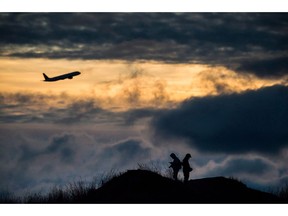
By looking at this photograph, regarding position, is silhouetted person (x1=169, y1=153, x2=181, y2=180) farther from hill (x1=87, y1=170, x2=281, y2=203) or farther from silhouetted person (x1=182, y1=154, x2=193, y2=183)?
hill (x1=87, y1=170, x2=281, y2=203)

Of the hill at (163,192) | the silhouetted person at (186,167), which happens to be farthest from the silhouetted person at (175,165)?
the hill at (163,192)

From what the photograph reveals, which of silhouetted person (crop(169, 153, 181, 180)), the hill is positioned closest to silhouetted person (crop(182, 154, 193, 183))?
silhouetted person (crop(169, 153, 181, 180))

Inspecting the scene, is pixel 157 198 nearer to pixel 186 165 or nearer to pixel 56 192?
pixel 186 165

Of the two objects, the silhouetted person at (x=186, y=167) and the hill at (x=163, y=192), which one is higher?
the silhouetted person at (x=186, y=167)

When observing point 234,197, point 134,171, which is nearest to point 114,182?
point 134,171

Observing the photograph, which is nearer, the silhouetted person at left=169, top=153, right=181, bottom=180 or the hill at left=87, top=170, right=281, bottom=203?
the hill at left=87, top=170, right=281, bottom=203

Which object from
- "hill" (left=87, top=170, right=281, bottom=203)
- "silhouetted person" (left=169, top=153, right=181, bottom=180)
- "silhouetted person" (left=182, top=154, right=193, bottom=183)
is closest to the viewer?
"hill" (left=87, top=170, right=281, bottom=203)

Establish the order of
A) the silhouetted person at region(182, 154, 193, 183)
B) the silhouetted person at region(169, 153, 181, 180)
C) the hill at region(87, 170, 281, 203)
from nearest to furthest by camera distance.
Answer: the hill at region(87, 170, 281, 203), the silhouetted person at region(182, 154, 193, 183), the silhouetted person at region(169, 153, 181, 180)

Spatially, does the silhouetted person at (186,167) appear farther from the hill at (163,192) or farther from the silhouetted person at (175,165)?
→ the hill at (163,192)

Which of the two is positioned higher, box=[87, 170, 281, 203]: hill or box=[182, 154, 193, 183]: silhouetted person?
box=[182, 154, 193, 183]: silhouetted person
